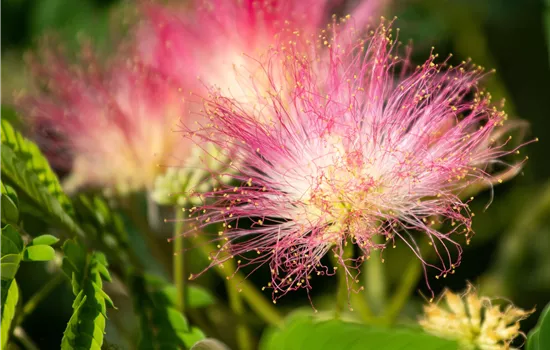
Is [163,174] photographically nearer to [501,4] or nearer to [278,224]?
[278,224]

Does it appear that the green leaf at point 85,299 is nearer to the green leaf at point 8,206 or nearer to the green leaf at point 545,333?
the green leaf at point 8,206

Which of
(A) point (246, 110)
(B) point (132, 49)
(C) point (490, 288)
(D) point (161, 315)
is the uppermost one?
(B) point (132, 49)

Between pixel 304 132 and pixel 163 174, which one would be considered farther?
pixel 163 174

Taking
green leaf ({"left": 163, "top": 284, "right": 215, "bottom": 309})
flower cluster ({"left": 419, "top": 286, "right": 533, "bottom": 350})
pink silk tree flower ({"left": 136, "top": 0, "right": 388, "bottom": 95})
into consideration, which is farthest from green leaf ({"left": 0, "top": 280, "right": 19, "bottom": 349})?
flower cluster ({"left": 419, "top": 286, "right": 533, "bottom": 350})

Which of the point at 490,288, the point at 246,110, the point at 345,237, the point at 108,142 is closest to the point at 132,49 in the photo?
the point at 108,142

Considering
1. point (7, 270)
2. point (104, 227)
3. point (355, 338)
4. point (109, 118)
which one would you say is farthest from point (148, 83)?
point (355, 338)

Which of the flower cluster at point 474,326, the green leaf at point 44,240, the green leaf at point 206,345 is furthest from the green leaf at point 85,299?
the flower cluster at point 474,326

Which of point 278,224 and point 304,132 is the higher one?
point 304,132
